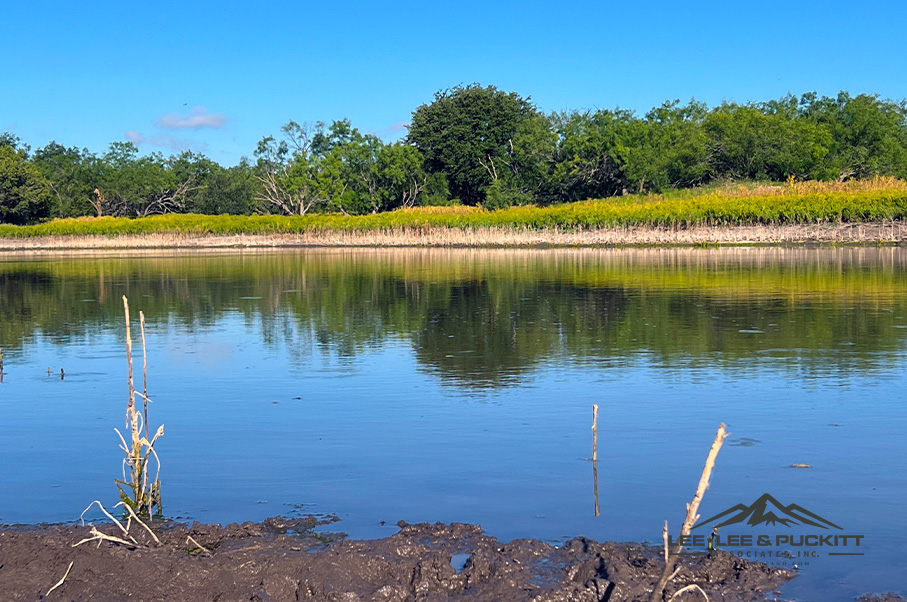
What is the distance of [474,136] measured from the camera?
348 feet

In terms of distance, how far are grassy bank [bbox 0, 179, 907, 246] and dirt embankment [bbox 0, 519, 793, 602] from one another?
5496 cm

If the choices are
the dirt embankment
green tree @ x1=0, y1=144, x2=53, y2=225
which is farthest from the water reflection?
green tree @ x1=0, y1=144, x2=53, y2=225

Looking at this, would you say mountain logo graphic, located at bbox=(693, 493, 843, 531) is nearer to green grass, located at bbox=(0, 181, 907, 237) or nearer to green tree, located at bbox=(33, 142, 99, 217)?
green grass, located at bbox=(0, 181, 907, 237)

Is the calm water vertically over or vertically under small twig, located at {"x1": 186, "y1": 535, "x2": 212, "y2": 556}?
under

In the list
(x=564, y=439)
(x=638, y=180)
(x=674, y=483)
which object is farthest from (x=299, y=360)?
(x=638, y=180)

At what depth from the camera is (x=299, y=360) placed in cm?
1670

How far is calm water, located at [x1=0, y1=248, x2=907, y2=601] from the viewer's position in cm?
812

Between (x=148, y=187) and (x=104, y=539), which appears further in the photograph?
(x=148, y=187)

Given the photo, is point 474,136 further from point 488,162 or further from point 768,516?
point 768,516

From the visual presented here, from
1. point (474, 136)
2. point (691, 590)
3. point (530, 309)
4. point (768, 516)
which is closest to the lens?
point (691, 590)

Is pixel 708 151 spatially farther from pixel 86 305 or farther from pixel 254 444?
pixel 254 444
